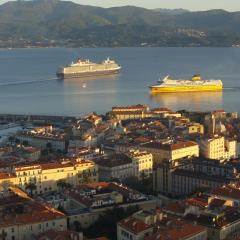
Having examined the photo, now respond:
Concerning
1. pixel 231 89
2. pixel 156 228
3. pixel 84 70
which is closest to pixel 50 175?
pixel 156 228

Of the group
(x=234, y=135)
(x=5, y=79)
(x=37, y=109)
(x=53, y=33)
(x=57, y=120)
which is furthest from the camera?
(x=53, y=33)

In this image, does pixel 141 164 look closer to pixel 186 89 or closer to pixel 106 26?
pixel 186 89

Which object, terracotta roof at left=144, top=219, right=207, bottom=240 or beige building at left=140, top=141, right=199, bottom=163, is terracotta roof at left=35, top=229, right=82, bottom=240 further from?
beige building at left=140, top=141, right=199, bottom=163

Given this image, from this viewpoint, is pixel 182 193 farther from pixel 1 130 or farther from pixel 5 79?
pixel 5 79

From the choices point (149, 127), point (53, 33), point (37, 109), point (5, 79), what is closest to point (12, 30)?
point (53, 33)

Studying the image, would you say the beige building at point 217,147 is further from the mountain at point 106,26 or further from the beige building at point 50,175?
the mountain at point 106,26

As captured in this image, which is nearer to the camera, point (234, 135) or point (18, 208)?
point (18, 208)
